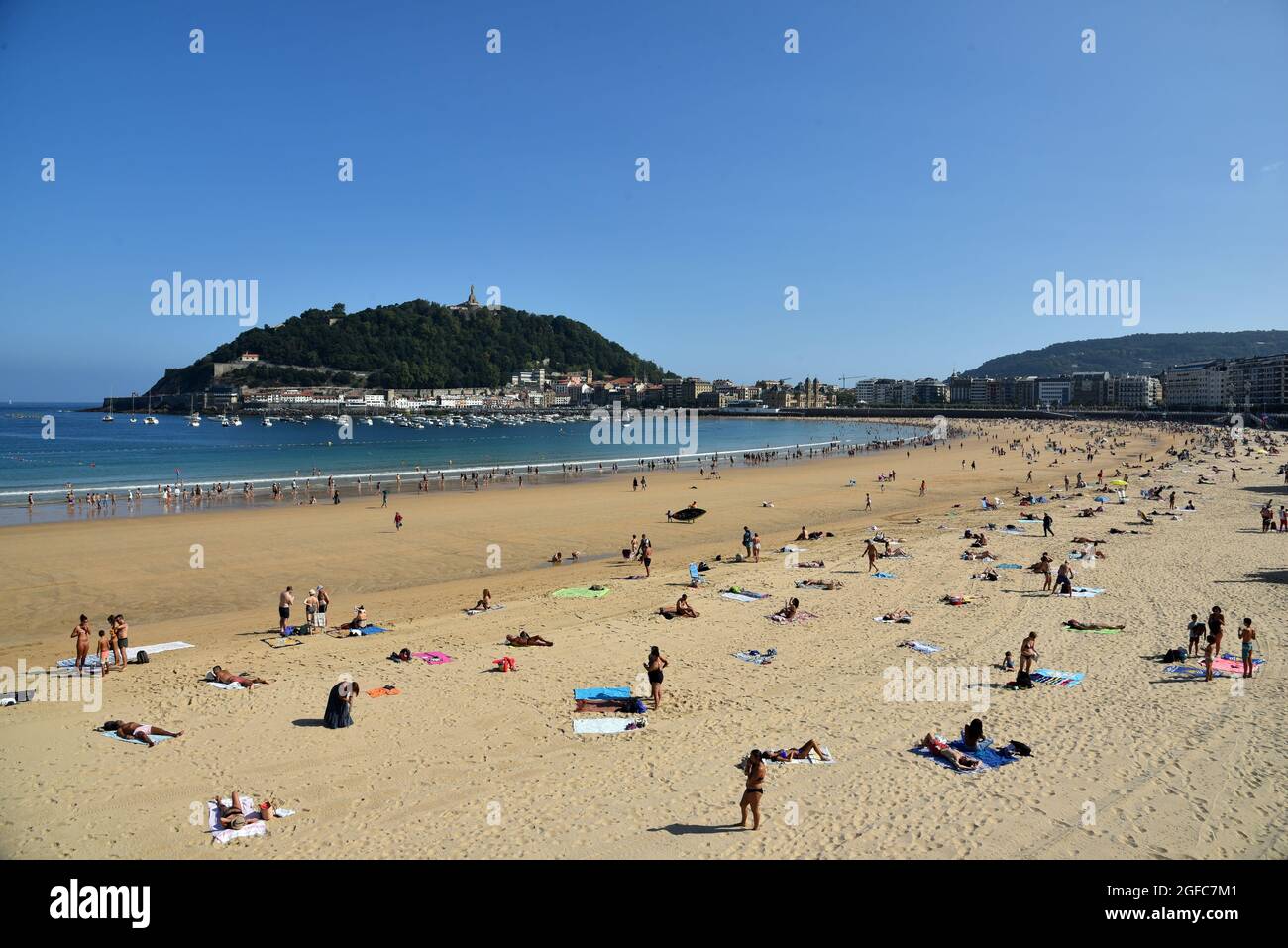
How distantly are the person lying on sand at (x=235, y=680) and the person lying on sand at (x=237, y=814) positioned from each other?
3.68 m

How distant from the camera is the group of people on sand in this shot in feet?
35.4

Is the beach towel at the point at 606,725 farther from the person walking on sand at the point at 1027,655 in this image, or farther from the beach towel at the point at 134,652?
the beach towel at the point at 134,652

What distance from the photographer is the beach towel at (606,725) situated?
8703 mm

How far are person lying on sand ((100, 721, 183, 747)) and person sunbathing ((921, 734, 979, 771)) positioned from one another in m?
8.29

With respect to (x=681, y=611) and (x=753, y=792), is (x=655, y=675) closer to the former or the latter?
(x=753, y=792)

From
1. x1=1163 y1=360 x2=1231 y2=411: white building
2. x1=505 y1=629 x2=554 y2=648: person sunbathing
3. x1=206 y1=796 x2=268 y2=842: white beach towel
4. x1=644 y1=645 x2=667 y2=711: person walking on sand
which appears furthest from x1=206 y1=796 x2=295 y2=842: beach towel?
x1=1163 y1=360 x2=1231 y2=411: white building

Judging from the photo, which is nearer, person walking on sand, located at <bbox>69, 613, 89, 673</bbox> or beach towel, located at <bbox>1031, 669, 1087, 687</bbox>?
beach towel, located at <bbox>1031, 669, 1087, 687</bbox>

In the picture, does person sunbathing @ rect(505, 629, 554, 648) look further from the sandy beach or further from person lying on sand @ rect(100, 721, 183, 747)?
person lying on sand @ rect(100, 721, 183, 747)

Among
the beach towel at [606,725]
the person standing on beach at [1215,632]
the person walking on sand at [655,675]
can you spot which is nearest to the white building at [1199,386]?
the person standing on beach at [1215,632]

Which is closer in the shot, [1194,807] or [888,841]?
[888,841]

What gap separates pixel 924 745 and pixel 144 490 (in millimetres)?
38821

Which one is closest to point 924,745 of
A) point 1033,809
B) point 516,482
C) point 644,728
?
point 1033,809
